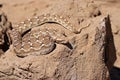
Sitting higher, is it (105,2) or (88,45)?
(88,45)

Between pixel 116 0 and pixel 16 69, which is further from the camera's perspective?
pixel 116 0

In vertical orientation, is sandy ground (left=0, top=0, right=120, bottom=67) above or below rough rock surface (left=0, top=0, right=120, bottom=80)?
below

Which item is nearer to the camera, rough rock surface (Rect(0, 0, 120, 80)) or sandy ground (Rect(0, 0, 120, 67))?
rough rock surface (Rect(0, 0, 120, 80))

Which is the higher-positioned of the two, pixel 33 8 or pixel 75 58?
pixel 75 58

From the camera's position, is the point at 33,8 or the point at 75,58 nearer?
the point at 75,58

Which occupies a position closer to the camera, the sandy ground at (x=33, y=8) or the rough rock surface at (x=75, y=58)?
the rough rock surface at (x=75, y=58)

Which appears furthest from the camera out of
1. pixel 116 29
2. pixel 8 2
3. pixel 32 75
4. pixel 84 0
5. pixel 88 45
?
pixel 8 2

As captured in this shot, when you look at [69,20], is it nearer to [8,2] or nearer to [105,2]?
[105,2]

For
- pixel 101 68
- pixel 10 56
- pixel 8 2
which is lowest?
pixel 8 2

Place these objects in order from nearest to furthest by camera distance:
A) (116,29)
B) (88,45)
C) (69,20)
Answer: (88,45), (69,20), (116,29)

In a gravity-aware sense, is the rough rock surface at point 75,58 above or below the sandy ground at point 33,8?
above

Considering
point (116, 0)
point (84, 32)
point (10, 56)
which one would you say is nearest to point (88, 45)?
point (84, 32)
